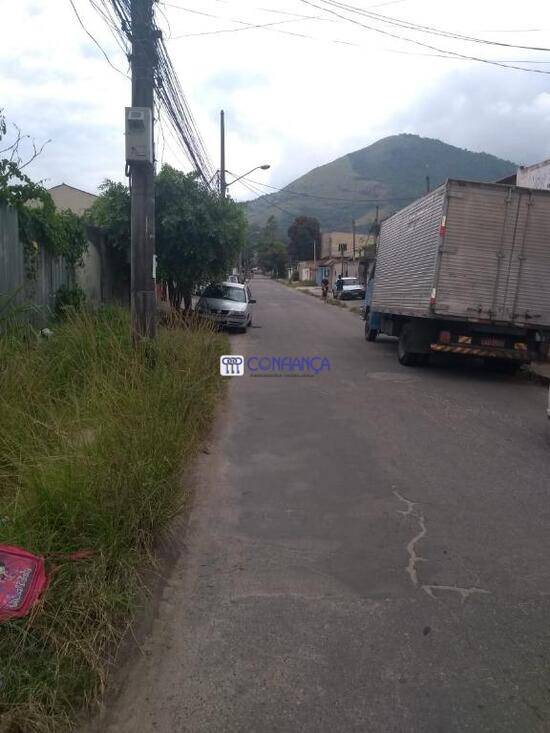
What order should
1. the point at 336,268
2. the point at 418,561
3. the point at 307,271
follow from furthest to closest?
the point at 307,271
the point at 336,268
the point at 418,561

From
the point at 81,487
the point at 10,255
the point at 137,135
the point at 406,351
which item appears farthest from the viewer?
the point at 406,351

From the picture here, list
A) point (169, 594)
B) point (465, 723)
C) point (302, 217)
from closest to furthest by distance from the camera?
point (465, 723) < point (169, 594) < point (302, 217)

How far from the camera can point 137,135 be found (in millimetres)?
8336

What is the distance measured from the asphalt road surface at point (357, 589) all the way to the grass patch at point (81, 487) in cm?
26

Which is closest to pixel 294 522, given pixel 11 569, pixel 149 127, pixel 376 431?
pixel 11 569

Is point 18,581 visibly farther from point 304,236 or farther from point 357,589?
point 304,236

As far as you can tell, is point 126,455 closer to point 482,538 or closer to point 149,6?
point 482,538

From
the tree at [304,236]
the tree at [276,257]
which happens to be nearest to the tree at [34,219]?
the tree at [304,236]

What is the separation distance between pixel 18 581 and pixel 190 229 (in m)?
15.3

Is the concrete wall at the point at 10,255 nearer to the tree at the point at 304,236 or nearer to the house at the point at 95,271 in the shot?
the house at the point at 95,271

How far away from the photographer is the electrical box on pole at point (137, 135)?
8.32m

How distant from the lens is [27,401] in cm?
582

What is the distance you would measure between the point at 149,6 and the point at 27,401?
571 cm

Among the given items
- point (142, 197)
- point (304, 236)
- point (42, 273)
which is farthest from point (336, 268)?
point (142, 197)
